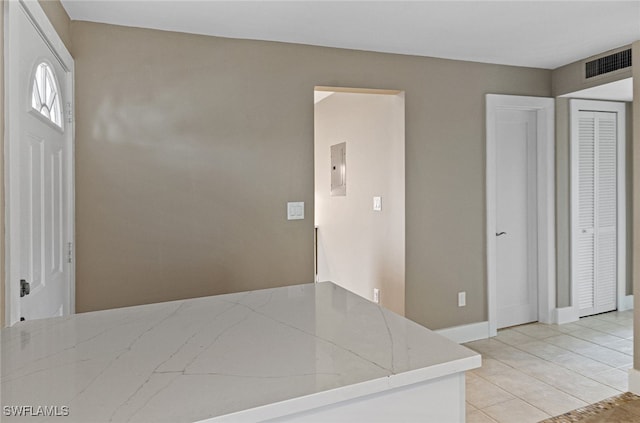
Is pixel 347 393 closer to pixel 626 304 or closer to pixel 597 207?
pixel 597 207

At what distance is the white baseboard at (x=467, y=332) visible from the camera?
368 centimetres

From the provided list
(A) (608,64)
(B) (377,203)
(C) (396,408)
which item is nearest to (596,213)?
(A) (608,64)

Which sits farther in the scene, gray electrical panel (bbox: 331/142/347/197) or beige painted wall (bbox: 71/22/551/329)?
gray electrical panel (bbox: 331/142/347/197)

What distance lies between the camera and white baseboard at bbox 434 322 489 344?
368cm

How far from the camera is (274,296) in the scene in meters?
1.63

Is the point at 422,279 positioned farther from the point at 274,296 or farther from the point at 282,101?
the point at 274,296

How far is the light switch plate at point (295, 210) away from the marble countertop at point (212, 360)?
5.63 ft

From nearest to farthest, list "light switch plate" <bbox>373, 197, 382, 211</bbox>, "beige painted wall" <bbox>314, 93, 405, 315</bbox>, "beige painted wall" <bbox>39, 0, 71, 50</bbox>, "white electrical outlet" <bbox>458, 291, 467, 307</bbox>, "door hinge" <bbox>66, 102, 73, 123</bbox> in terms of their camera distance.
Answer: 1. "beige painted wall" <bbox>39, 0, 71, 50</bbox>
2. "door hinge" <bbox>66, 102, 73, 123</bbox>
3. "beige painted wall" <bbox>314, 93, 405, 315</bbox>
4. "white electrical outlet" <bbox>458, 291, 467, 307</bbox>
5. "light switch plate" <bbox>373, 197, 382, 211</bbox>

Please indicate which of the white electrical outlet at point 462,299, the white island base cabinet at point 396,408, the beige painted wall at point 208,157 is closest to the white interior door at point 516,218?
the white electrical outlet at point 462,299

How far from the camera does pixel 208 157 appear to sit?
2.94 m

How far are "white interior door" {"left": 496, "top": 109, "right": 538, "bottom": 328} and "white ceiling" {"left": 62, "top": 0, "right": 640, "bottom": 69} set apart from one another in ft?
2.65

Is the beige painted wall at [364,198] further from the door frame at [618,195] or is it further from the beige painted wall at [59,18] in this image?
the beige painted wall at [59,18]

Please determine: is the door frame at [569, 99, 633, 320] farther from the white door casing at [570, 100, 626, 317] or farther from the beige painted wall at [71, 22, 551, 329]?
the beige painted wall at [71, 22, 551, 329]

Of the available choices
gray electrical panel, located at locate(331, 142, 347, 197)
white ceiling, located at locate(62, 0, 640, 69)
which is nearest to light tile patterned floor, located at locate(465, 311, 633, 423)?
gray electrical panel, located at locate(331, 142, 347, 197)
